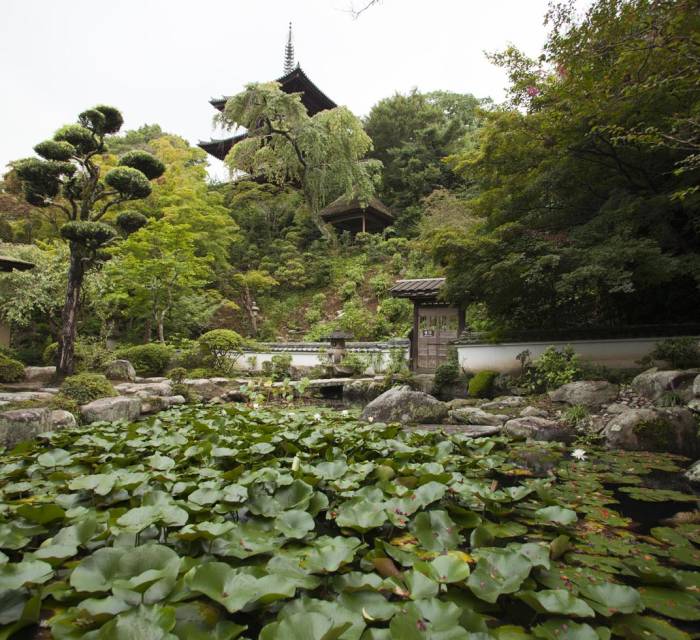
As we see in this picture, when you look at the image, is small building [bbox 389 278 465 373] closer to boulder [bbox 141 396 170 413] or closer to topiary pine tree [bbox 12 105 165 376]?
boulder [bbox 141 396 170 413]

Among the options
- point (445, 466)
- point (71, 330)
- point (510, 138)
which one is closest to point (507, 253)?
point (510, 138)

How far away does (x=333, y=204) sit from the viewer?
22156mm

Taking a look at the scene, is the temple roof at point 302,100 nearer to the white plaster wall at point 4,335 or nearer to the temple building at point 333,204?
the temple building at point 333,204

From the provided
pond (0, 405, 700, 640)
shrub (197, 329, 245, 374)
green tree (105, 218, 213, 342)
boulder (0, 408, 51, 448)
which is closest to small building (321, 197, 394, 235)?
green tree (105, 218, 213, 342)

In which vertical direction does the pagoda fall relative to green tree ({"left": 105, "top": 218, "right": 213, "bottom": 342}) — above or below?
above

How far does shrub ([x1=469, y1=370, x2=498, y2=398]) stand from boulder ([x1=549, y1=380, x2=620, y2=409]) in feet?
7.22

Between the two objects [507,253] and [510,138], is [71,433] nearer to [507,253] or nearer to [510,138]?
[507,253]

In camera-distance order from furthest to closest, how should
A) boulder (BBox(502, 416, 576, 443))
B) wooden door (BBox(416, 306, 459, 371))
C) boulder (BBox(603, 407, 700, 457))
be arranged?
wooden door (BBox(416, 306, 459, 371)), boulder (BBox(502, 416, 576, 443)), boulder (BBox(603, 407, 700, 457))

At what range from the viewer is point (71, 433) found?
4.12 m

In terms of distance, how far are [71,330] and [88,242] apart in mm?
1709

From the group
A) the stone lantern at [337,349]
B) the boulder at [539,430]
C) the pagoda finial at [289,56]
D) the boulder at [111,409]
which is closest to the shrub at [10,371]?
the boulder at [111,409]

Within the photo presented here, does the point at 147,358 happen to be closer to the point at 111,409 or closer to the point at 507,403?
the point at 111,409

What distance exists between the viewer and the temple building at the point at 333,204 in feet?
69.5

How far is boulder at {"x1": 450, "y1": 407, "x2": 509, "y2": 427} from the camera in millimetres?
6406
